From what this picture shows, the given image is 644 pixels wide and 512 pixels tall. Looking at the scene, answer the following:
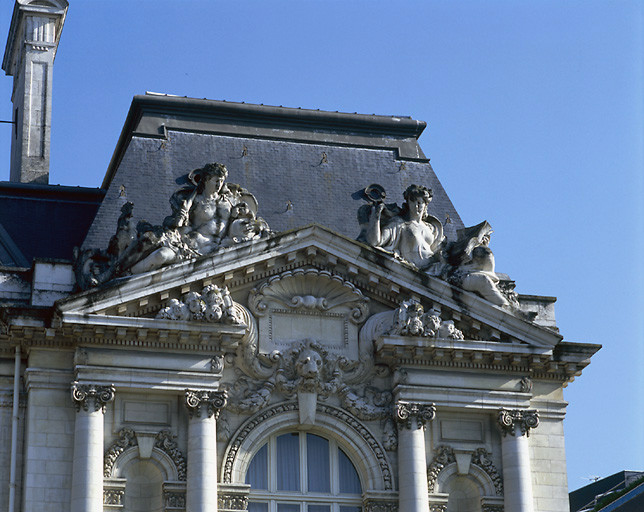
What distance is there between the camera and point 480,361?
3525 centimetres

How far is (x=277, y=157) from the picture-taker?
39.5 meters

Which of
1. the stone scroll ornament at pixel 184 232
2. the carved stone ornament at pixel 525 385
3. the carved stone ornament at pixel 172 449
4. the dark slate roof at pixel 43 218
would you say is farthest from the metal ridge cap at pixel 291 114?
the carved stone ornament at pixel 172 449

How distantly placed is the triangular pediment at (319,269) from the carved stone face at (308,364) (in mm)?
1539

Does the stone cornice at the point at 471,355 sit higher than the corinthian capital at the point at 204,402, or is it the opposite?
the stone cornice at the point at 471,355

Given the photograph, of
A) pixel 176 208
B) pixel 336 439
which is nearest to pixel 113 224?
pixel 176 208

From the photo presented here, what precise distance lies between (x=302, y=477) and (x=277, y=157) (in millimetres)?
8590

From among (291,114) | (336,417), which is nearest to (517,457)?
(336,417)

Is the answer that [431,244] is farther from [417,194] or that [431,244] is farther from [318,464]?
[318,464]

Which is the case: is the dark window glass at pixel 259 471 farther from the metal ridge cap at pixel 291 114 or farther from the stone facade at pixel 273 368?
the metal ridge cap at pixel 291 114

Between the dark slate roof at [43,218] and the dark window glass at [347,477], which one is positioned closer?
the dark window glass at [347,477]

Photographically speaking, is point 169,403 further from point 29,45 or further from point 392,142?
point 29,45

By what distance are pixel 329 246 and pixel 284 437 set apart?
4.10m

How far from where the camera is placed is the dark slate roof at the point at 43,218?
3756 cm

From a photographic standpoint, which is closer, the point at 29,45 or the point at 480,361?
the point at 480,361
